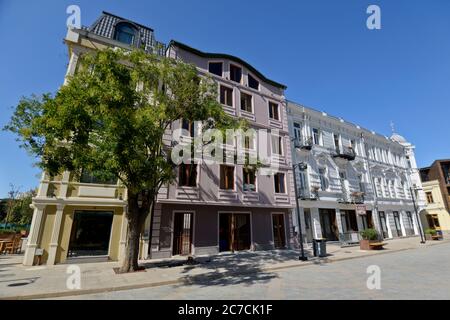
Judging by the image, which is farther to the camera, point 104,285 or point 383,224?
point 383,224

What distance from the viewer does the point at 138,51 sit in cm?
997

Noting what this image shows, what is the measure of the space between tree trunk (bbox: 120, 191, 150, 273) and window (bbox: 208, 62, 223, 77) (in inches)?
501

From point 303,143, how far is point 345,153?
598 cm

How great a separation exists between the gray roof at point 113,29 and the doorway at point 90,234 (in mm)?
11196

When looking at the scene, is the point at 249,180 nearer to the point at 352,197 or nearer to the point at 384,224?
the point at 352,197

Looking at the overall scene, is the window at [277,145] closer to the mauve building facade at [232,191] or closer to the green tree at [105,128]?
the mauve building facade at [232,191]

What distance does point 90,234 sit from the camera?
12.6 m

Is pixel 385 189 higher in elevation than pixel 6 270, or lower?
higher

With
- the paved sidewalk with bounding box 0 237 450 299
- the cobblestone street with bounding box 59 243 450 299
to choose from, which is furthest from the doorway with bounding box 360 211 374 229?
the cobblestone street with bounding box 59 243 450 299

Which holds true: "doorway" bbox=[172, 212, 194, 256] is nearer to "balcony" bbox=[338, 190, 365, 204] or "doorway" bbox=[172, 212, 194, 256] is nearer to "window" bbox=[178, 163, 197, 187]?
"window" bbox=[178, 163, 197, 187]
